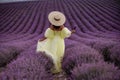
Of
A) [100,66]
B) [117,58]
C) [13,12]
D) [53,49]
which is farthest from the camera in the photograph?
[13,12]

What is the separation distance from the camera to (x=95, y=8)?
1088 inches

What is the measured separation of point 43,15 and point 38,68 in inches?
906

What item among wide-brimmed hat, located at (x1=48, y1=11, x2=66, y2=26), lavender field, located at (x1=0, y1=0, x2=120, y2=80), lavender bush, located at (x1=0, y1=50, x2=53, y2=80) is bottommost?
lavender field, located at (x1=0, y1=0, x2=120, y2=80)

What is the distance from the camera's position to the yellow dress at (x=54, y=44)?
776 cm

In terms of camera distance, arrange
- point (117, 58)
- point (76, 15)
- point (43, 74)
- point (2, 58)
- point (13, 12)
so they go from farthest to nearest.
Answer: point (13, 12) < point (76, 15) < point (2, 58) < point (117, 58) < point (43, 74)

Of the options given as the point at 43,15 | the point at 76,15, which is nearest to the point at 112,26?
the point at 76,15

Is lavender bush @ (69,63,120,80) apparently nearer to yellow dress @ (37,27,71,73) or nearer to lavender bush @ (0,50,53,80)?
lavender bush @ (0,50,53,80)

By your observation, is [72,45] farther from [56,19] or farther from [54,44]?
[56,19]

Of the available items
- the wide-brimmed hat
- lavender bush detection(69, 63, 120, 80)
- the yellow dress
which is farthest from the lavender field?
the wide-brimmed hat

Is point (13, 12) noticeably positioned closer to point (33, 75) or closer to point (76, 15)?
point (76, 15)

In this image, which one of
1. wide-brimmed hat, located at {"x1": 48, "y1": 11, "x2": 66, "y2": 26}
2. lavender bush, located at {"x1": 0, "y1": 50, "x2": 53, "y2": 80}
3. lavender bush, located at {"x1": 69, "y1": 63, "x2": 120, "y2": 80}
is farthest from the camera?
wide-brimmed hat, located at {"x1": 48, "y1": 11, "x2": 66, "y2": 26}

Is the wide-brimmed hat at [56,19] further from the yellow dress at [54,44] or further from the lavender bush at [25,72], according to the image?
the lavender bush at [25,72]

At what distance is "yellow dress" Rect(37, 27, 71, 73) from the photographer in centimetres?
776

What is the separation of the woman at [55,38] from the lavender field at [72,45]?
0.73 ft
